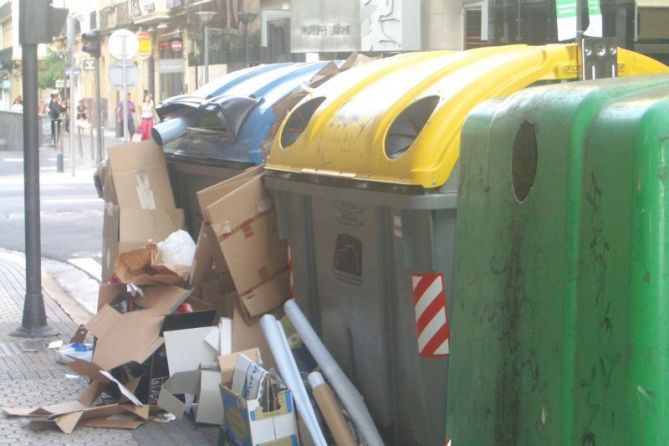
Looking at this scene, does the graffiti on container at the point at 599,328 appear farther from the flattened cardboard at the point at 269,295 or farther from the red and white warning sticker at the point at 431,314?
the flattened cardboard at the point at 269,295

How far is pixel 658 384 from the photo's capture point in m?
1.98

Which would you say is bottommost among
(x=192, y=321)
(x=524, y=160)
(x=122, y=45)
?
(x=192, y=321)

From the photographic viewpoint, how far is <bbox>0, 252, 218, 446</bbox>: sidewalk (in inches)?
233

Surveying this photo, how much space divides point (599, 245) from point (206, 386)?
418cm

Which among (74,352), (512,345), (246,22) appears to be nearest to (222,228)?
(74,352)

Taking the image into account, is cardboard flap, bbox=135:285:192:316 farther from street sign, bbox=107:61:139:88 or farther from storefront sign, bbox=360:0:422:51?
street sign, bbox=107:61:139:88

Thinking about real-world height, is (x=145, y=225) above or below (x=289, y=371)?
above

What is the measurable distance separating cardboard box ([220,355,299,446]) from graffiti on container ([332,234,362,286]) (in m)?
0.58

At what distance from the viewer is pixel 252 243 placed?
20.6ft

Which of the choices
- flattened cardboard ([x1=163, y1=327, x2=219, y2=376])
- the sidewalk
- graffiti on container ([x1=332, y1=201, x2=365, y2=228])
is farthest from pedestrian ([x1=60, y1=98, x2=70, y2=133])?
graffiti on container ([x1=332, y1=201, x2=365, y2=228])

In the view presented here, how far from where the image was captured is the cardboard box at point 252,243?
6.15 metres

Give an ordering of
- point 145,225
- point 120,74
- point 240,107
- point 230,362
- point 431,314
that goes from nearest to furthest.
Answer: point 431,314 < point 230,362 < point 240,107 < point 145,225 < point 120,74

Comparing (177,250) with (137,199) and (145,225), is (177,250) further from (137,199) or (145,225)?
(137,199)

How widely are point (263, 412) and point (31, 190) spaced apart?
12.7ft
